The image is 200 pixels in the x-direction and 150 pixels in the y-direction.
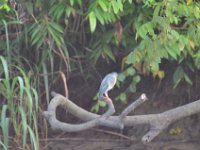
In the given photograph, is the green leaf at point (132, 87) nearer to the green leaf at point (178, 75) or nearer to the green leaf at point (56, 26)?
the green leaf at point (178, 75)

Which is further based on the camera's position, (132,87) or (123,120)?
(132,87)

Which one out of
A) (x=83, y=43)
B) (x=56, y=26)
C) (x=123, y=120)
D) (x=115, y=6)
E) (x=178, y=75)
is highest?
(x=115, y=6)

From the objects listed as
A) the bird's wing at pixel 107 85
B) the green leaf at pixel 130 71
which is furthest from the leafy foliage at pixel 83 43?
the bird's wing at pixel 107 85

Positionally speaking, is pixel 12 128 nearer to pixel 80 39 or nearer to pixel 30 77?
pixel 30 77

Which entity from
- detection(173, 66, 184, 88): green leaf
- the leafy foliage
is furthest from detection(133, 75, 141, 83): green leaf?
detection(173, 66, 184, 88): green leaf

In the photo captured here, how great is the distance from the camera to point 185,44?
454 centimetres

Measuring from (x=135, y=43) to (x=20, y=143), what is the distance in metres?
1.13

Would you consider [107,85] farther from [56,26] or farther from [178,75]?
[178,75]

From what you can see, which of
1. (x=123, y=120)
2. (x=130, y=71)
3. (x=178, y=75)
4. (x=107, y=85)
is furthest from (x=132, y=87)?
(x=123, y=120)

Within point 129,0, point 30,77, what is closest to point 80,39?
point 30,77

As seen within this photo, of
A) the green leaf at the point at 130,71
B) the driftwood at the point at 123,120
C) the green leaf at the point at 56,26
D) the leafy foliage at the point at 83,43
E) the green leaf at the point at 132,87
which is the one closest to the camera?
the driftwood at the point at 123,120

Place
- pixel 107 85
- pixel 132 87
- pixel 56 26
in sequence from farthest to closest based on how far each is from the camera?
1. pixel 132 87
2. pixel 56 26
3. pixel 107 85

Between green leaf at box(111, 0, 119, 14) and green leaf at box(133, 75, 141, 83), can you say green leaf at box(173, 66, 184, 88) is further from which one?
green leaf at box(111, 0, 119, 14)

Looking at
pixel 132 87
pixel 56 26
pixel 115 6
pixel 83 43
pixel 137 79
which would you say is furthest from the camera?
pixel 83 43
